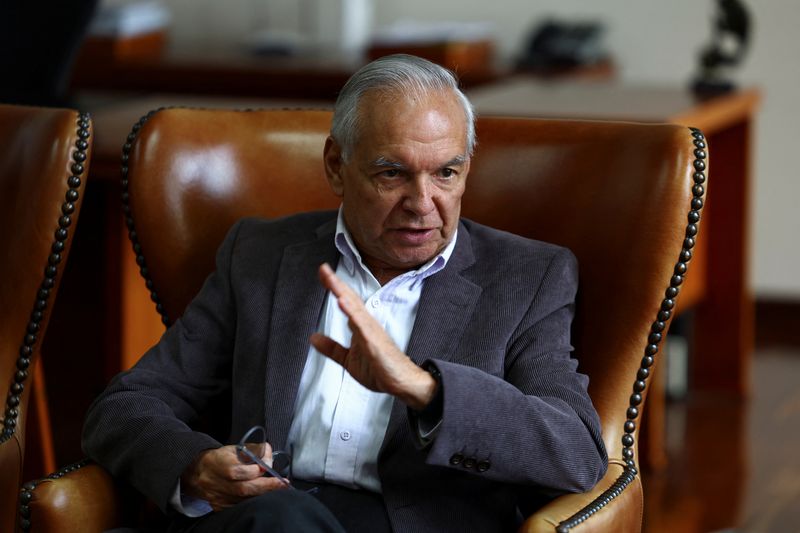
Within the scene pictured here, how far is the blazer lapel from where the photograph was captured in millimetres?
1907

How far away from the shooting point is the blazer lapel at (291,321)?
191 centimetres

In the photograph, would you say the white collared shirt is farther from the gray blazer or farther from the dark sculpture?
the dark sculpture

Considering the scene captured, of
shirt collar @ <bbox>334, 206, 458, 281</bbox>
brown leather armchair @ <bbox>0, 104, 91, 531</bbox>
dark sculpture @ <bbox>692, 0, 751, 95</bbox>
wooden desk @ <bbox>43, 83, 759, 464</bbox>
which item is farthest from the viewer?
dark sculpture @ <bbox>692, 0, 751, 95</bbox>

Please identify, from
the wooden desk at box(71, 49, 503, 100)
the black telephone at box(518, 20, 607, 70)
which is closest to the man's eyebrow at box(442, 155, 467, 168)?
the wooden desk at box(71, 49, 503, 100)

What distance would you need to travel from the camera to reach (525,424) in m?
1.69

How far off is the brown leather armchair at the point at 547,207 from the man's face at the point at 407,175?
27 centimetres

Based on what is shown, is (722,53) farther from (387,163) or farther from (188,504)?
(188,504)

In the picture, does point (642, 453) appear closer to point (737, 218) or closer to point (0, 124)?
point (737, 218)

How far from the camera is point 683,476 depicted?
3391 mm

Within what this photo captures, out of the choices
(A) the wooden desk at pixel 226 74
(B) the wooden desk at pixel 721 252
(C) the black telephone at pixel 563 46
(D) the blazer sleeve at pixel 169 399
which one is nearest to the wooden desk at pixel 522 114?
(B) the wooden desk at pixel 721 252

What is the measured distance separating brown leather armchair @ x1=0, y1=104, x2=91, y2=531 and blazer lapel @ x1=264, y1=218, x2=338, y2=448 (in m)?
0.40

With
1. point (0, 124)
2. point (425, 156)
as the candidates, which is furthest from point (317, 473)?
point (0, 124)

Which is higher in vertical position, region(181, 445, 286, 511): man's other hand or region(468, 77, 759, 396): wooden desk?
region(181, 445, 286, 511): man's other hand

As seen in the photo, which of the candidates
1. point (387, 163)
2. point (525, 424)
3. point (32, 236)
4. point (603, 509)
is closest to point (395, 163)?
point (387, 163)
